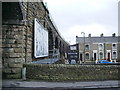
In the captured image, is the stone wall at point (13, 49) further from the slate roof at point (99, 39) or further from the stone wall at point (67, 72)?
the slate roof at point (99, 39)

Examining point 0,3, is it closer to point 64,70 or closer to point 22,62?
point 22,62

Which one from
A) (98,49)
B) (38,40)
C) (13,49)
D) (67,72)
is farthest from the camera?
(98,49)

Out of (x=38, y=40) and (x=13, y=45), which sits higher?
(x=38, y=40)

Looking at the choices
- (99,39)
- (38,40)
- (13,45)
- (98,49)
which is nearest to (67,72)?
(13,45)

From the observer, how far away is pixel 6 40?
1020 cm

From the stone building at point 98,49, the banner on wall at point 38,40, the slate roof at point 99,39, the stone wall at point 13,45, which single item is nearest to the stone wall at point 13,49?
the stone wall at point 13,45

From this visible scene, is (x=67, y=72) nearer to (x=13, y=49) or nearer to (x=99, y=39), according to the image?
(x=13, y=49)

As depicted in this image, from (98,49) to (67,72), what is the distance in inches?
1828

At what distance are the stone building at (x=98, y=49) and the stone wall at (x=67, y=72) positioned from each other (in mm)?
42709

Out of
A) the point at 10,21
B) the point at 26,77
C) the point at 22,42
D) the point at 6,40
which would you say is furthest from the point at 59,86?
the point at 10,21

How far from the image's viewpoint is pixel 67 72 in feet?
32.9

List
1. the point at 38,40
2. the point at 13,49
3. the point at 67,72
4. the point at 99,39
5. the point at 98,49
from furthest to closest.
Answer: the point at 99,39 < the point at 98,49 < the point at 38,40 < the point at 13,49 < the point at 67,72

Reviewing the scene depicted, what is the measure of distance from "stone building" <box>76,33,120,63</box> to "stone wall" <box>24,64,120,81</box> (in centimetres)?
4271

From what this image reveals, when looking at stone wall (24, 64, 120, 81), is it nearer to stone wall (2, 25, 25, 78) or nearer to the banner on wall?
stone wall (2, 25, 25, 78)
